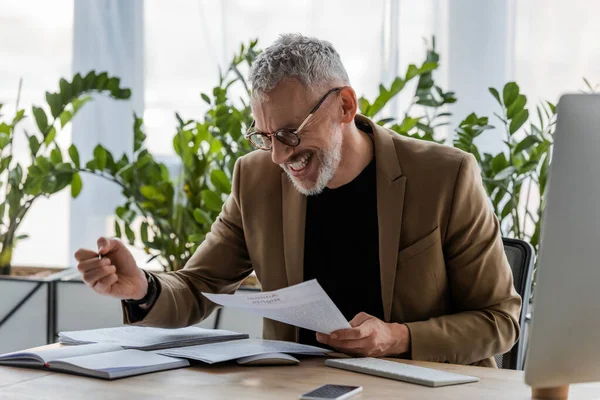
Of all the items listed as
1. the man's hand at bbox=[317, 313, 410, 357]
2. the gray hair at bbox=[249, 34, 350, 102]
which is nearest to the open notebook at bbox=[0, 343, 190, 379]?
the man's hand at bbox=[317, 313, 410, 357]

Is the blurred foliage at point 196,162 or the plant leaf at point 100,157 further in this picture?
the plant leaf at point 100,157

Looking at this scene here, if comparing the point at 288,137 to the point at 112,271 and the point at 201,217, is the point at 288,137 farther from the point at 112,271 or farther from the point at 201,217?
the point at 201,217

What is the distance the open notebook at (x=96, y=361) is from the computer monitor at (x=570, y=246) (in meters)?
0.70

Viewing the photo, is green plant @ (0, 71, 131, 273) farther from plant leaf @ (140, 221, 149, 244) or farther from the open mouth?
the open mouth

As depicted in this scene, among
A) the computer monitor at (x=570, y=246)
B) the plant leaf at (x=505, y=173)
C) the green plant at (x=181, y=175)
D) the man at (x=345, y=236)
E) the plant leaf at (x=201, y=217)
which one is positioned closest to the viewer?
the computer monitor at (x=570, y=246)

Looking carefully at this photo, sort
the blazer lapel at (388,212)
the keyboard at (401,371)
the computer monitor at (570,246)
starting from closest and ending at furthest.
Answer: the computer monitor at (570,246) → the keyboard at (401,371) → the blazer lapel at (388,212)

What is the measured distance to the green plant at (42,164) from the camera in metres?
3.12

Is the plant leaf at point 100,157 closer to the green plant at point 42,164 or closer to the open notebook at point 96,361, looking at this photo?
the green plant at point 42,164

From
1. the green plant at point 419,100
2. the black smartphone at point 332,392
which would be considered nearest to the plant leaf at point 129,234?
the green plant at point 419,100

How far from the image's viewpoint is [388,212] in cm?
192

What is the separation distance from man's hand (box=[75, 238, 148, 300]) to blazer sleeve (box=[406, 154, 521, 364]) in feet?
1.94

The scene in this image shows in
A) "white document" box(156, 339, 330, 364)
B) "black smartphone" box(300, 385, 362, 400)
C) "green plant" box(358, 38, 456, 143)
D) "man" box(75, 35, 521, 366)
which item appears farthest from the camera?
"green plant" box(358, 38, 456, 143)

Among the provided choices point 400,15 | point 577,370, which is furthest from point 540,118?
point 577,370

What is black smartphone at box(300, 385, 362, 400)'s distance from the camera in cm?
130
